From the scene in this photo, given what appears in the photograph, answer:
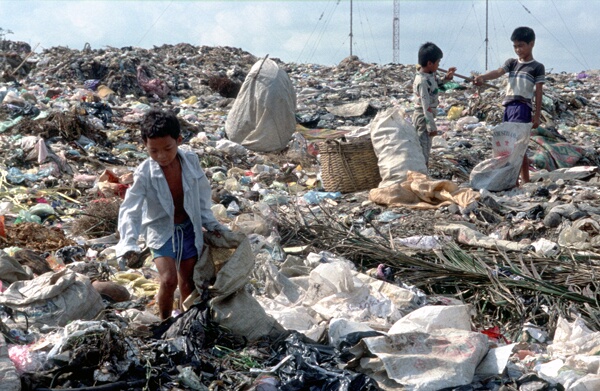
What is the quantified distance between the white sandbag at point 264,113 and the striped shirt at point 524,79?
10.5ft

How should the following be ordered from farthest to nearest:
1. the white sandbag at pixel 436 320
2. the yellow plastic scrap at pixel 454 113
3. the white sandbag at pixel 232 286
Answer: the yellow plastic scrap at pixel 454 113 < the white sandbag at pixel 436 320 < the white sandbag at pixel 232 286

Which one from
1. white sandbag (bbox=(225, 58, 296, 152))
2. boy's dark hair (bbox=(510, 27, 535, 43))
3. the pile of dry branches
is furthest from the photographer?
white sandbag (bbox=(225, 58, 296, 152))

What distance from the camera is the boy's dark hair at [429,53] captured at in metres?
6.44

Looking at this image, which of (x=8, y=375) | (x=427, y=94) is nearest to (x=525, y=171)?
(x=427, y=94)

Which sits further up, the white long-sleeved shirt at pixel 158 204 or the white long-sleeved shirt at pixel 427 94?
the white long-sleeved shirt at pixel 427 94

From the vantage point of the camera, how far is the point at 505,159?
6.65m

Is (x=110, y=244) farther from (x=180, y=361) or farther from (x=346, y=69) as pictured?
(x=346, y=69)

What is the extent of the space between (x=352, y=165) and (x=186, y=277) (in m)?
3.55

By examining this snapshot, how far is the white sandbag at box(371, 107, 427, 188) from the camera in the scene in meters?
6.57

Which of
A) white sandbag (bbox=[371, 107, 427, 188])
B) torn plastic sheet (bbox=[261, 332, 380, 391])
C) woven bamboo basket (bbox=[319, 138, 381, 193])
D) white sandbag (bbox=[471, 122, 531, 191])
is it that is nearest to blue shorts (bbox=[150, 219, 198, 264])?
torn plastic sheet (bbox=[261, 332, 380, 391])

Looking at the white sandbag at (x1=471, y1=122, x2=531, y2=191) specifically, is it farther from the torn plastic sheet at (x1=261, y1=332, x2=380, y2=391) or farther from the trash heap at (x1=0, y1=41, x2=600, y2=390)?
the torn plastic sheet at (x1=261, y1=332, x2=380, y2=391)

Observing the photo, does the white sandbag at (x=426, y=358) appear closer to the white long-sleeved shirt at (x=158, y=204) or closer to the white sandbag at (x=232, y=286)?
the white sandbag at (x=232, y=286)

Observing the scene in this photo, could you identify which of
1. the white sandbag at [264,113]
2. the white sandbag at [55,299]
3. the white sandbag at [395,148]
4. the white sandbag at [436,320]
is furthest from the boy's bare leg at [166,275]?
the white sandbag at [264,113]

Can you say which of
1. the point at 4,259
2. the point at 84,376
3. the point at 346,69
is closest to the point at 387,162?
the point at 4,259
